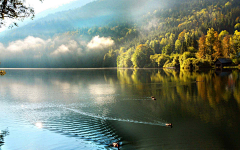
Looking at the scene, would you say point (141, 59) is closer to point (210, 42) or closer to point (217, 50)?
point (210, 42)

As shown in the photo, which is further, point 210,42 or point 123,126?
point 210,42

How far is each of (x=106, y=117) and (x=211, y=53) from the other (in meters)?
124

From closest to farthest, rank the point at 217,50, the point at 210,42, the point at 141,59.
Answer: the point at 217,50 < the point at 210,42 < the point at 141,59

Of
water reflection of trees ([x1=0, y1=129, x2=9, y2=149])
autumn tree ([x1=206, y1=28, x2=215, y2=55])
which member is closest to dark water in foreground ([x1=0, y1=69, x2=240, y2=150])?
water reflection of trees ([x1=0, y1=129, x2=9, y2=149])

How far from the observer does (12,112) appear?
2188 centimetres

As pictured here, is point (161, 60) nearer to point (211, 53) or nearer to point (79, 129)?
point (211, 53)

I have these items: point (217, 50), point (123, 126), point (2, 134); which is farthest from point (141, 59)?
point (2, 134)

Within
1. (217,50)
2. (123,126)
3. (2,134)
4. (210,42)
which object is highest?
(210,42)

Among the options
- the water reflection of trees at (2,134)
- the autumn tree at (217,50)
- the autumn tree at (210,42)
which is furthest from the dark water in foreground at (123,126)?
the autumn tree at (210,42)

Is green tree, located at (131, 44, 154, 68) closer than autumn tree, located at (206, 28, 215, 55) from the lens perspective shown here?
No

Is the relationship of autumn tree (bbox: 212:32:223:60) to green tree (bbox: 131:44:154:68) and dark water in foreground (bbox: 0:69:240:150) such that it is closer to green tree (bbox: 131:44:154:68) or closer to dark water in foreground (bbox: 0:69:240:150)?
green tree (bbox: 131:44:154:68)

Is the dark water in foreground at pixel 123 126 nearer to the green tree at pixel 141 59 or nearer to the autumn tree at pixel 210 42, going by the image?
the autumn tree at pixel 210 42

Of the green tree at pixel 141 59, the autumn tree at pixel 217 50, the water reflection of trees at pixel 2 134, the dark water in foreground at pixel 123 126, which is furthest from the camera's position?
the green tree at pixel 141 59

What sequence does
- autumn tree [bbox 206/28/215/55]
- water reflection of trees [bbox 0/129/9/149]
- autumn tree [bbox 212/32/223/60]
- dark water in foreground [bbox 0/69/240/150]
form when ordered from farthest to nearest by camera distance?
autumn tree [bbox 206/28/215/55], autumn tree [bbox 212/32/223/60], water reflection of trees [bbox 0/129/9/149], dark water in foreground [bbox 0/69/240/150]
